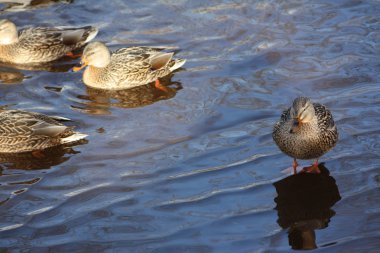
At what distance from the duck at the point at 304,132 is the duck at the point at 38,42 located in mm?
4724

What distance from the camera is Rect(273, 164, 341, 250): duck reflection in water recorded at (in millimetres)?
6718

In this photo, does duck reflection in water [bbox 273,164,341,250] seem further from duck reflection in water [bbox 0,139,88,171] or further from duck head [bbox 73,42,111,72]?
duck head [bbox 73,42,111,72]

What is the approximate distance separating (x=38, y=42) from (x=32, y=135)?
307cm

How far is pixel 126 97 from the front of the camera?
10.1 meters

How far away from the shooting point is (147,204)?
728 centimetres

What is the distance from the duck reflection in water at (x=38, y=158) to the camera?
831 cm

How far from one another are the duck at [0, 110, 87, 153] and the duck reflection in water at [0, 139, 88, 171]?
5 cm

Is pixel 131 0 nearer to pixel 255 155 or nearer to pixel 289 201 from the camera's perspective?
pixel 255 155

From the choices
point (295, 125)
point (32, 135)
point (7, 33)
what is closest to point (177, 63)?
point (32, 135)

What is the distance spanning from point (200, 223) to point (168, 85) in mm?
3666

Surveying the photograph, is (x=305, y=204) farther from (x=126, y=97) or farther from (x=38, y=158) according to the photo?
(x=126, y=97)

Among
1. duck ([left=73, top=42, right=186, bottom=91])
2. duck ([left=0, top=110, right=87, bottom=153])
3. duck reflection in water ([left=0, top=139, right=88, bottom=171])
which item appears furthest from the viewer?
duck ([left=73, top=42, right=186, bottom=91])

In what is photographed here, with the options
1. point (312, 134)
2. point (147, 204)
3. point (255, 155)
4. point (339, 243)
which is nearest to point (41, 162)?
point (147, 204)

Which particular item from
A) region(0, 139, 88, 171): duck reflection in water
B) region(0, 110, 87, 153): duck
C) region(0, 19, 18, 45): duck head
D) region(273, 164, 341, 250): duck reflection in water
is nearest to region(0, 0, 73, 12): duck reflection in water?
region(0, 19, 18, 45): duck head
